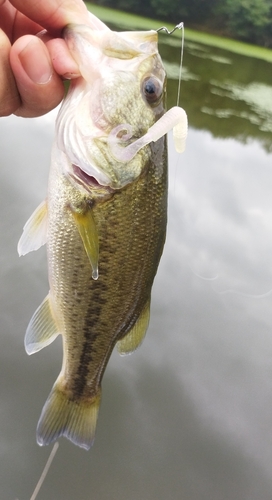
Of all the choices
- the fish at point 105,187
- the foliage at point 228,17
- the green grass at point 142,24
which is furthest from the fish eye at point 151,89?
the foliage at point 228,17

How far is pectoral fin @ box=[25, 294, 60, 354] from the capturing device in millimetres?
1446

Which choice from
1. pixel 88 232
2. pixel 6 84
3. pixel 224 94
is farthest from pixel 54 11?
pixel 224 94

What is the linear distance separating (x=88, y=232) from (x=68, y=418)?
30.7 inches

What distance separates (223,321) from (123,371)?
1170mm

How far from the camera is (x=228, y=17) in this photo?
28.2m

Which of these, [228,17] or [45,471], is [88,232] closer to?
[45,471]

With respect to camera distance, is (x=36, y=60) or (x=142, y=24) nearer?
(x=36, y=60)

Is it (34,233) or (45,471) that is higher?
(34,233)

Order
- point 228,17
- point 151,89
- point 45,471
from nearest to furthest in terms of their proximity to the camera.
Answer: point 151,89
point 45,471
point 228,17

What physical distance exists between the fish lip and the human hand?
257 mm

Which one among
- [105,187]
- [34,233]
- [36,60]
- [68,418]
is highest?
[36,60]

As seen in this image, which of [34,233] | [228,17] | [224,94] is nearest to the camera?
[34,233]

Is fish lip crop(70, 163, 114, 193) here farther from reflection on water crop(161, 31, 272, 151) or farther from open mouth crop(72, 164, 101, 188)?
reflection on water crop(161, 31, 272, 151)

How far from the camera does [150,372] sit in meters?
3.30
